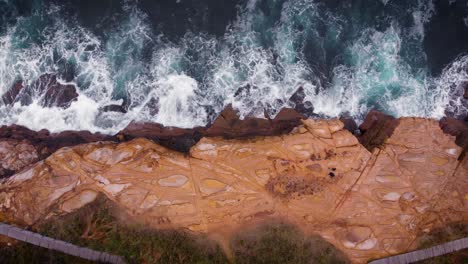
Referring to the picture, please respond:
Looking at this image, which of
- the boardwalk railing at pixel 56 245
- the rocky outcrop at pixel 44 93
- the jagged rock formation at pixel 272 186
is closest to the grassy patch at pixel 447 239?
the jagged rock formation at pixel 272 186

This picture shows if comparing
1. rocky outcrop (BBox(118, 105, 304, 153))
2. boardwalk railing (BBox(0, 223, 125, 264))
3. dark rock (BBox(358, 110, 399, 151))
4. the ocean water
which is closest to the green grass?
boardwalk railing (BBox(0, 223, 125, 264))

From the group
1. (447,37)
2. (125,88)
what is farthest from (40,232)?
(447,37)

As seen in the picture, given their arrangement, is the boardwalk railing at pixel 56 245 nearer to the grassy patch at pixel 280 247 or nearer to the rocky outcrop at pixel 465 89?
the grassy patch at pixel 280 247

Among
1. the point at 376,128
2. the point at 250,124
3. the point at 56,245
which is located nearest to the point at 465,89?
the point at 376,128

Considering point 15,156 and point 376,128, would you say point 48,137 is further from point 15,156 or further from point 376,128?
point 376,128

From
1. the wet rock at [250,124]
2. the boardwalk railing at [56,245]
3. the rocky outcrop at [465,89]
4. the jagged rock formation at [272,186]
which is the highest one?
the rocky outcrop at [465,89]

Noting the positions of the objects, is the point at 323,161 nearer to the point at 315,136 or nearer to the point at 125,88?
the point at 315,136
